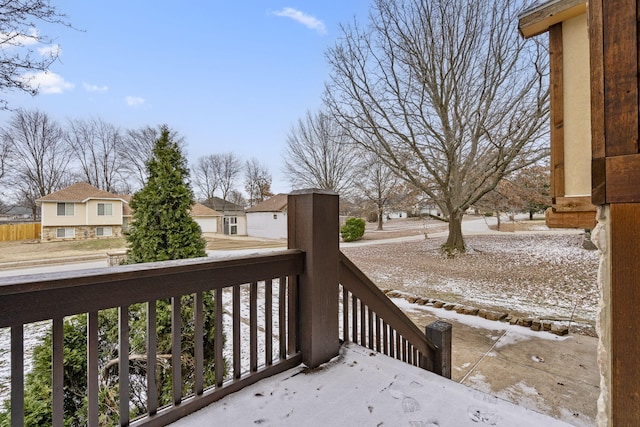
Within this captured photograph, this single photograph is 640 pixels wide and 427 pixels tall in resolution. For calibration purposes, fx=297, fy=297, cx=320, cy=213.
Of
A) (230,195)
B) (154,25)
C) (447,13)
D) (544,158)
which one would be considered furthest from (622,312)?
(230,195)

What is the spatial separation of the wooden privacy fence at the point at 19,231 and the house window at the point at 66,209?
3.31 meters

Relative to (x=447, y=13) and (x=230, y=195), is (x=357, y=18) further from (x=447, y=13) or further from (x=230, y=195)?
(x=230, y=195)

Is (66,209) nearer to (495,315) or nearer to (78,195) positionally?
(78,195)

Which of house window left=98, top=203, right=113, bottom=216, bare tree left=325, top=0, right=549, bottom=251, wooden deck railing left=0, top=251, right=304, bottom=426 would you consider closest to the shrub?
bare tree left=325, top=0, right=549, bottom=251

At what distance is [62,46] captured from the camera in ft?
13.5

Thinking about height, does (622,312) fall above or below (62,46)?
below

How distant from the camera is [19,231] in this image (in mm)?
19500

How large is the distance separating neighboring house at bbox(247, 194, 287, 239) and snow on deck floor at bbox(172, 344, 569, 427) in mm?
19459

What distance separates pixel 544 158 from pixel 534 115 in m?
1.53

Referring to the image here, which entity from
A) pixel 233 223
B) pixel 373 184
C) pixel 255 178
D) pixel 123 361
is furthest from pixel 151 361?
pixel 255 178

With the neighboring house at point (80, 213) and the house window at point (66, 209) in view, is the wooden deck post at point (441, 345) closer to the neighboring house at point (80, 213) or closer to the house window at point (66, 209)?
the neighboring house at point (80, 213)

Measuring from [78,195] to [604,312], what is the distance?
2389cm

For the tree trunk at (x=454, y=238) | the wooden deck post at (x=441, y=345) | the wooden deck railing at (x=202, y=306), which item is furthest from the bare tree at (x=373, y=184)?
the wooden deck railing at (x=202, y=306)

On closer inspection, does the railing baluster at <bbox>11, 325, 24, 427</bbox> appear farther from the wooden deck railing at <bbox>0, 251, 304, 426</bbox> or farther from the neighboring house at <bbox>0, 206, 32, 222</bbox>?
the neighboring house at <bbox>0, 206, 32, 222</bbox>
